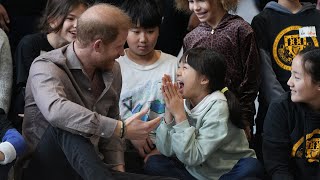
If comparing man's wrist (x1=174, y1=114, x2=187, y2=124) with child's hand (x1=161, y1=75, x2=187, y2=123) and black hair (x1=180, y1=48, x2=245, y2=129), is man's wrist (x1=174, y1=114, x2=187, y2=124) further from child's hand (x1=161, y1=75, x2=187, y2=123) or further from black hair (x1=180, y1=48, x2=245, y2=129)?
black hair (x1=180, y1=48, x2=245, y2=129)

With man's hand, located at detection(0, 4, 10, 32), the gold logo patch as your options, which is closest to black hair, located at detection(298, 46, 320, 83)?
the gold logo patch

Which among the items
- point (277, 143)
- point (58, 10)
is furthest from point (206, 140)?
point (58, 10)

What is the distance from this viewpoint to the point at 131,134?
1.74 metres

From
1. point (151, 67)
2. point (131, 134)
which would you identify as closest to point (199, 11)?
point (151, 67)

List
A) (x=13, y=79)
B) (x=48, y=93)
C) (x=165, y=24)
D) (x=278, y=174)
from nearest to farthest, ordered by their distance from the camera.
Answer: (x=48, y=93), (x=278, y=174), (x=13, y=79), (x=165, y=24)

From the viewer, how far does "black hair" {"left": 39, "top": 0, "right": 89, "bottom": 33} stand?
2.30 meters

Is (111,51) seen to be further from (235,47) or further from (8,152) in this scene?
(235,47)

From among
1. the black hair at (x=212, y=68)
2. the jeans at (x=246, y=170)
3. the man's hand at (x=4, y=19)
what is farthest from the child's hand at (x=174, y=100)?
the man's hand at (x=4, y=19)

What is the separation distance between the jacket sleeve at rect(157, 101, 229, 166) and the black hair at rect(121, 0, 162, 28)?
0.52m

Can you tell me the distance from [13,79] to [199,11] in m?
0.81

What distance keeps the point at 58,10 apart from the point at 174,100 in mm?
685

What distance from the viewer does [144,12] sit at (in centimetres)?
230

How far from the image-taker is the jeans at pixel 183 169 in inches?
76.6

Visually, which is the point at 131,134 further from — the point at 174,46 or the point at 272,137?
the point at 174,46
